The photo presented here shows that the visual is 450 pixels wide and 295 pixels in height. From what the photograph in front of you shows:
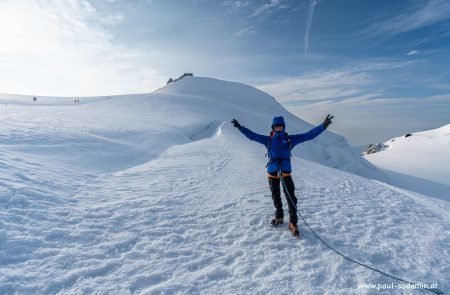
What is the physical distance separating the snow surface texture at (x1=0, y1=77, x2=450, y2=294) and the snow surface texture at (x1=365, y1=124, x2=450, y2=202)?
A: 30.1 metres

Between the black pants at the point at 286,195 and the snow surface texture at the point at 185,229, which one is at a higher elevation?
the black pants at the point at 286,195

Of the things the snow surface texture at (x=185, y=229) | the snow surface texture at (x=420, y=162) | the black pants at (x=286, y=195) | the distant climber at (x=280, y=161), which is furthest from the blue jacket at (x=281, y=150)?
the snow surface texture at (x=420, y=162)

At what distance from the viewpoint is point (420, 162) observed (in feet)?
177

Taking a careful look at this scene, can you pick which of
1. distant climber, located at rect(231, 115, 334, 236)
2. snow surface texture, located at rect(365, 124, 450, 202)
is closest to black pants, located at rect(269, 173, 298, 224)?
distant climber, located at rect(231, 115, 334, 236)

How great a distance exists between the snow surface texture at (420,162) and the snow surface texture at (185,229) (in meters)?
30.1

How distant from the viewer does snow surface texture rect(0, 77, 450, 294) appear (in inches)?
191

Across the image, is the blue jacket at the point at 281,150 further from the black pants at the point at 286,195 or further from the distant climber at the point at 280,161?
the black pants at the point at 286,195

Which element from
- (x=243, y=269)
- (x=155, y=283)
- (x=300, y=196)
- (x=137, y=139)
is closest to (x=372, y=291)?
(x=243, y=269)

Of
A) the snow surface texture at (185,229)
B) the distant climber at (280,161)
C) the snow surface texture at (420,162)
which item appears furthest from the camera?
the snow surface texture at (420,162)

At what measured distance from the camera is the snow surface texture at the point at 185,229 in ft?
15.9

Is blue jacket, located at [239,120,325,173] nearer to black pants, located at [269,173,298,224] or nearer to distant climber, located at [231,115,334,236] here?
distant climber, located at [231,115,334,236]

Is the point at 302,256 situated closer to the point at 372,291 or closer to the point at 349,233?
the point at 372,291

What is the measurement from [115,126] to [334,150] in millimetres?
34230

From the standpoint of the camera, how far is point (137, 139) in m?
17.8
